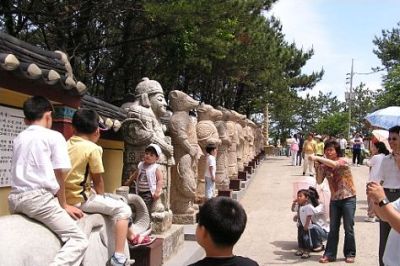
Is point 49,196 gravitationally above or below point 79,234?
above

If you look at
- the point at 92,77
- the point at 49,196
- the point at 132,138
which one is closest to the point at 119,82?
the point at 92,77

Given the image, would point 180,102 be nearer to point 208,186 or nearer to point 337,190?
point 208,186

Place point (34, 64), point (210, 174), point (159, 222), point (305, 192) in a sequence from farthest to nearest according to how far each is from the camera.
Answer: point (210, 174)
point (305, 192)
point (159, 222)
point (34, 64)

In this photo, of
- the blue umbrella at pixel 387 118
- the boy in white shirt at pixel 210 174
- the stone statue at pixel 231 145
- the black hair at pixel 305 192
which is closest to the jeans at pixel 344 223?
the black hair at pixel 305 192

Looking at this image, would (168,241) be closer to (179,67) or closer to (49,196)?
(49,196)

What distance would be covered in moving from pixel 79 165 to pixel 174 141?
5.62m

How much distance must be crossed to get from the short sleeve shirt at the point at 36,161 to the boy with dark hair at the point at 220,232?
61.6 inches

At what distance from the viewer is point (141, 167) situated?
7.59 meters

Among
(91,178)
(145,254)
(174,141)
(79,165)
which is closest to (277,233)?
(174,141)

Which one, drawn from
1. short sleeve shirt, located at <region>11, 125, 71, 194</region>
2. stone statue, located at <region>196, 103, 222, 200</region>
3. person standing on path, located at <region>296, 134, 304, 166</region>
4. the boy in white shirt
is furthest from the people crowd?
person standing on path, located at <region>296, 134, 304, 166</region>

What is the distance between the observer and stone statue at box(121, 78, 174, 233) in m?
7.89

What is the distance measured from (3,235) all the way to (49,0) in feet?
32.9

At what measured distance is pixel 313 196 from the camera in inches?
348

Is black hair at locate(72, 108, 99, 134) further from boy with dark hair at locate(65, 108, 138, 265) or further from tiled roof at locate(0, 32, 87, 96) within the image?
tiled roof at locate(0, 32, 87, 96)
